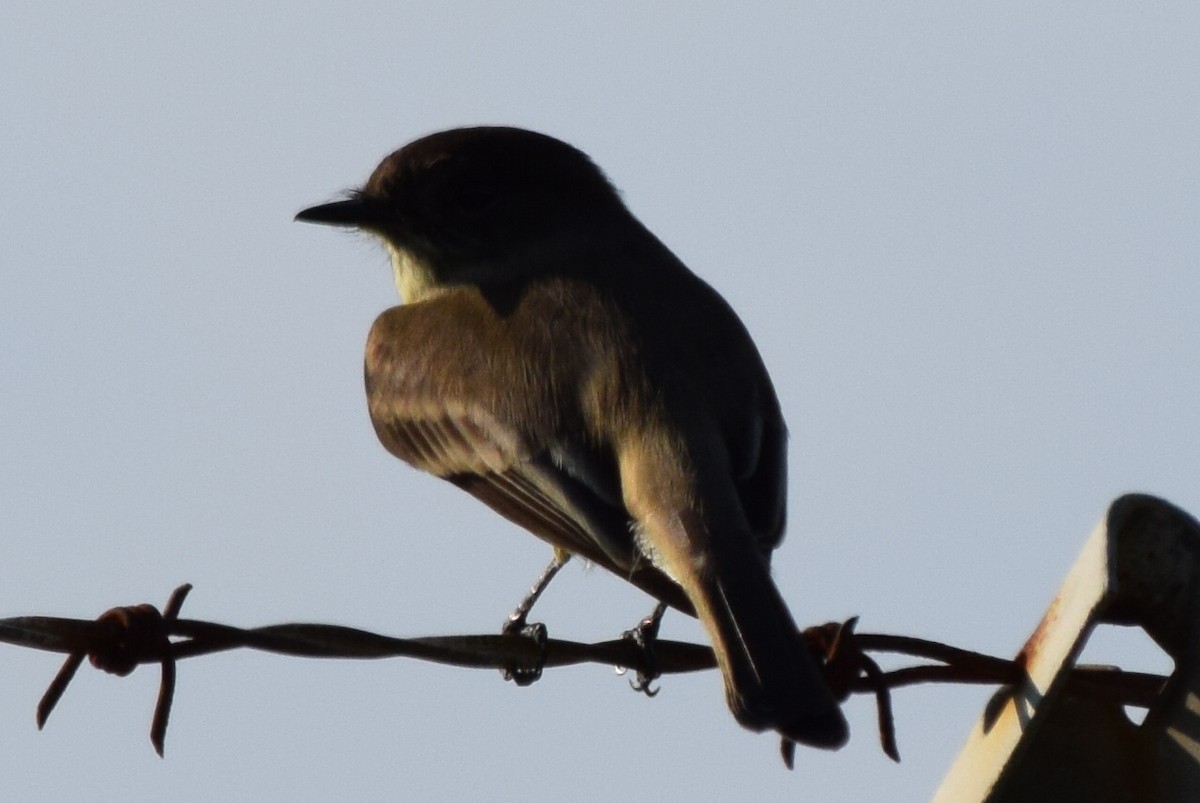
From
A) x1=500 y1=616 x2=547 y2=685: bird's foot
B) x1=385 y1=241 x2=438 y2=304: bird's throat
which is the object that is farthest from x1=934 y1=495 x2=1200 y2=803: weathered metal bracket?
x1=385 y1=241 x2=438 y2=304: bird's throat

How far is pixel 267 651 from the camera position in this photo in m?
4.16

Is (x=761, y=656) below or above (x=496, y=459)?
below

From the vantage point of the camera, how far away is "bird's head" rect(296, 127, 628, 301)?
8.84 meters

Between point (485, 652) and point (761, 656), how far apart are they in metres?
1.14

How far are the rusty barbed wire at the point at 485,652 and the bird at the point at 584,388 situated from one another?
254 millimetres

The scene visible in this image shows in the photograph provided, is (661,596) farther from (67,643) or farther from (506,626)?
(67,643)

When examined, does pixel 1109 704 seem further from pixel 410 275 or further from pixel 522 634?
pixel 410 275

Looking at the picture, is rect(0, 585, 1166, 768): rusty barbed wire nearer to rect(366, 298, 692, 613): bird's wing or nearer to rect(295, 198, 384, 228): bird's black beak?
rect(366, 298, 692, 613): bird's wing

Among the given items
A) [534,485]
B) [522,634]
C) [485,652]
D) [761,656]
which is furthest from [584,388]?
[485,652]

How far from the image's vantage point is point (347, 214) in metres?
9.02

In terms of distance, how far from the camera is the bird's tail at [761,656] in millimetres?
5383

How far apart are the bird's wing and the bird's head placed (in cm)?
53

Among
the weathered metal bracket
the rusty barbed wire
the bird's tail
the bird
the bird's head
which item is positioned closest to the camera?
the rusty barbed wire

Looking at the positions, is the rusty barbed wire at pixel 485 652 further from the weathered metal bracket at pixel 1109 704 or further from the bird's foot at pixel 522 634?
the bird's foot at pixel 522 634
